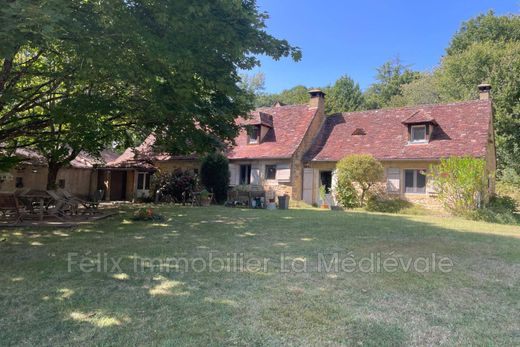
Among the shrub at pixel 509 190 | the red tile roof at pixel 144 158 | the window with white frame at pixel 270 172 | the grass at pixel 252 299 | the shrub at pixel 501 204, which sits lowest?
the grass at pixel 252 299

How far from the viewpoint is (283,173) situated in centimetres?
2050

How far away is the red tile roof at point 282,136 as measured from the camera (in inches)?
822

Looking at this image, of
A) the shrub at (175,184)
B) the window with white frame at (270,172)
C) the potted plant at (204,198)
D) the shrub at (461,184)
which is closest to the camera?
the shrub at (461,184)

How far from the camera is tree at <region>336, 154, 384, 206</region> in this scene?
17.4 meters

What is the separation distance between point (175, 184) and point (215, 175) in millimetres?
2282

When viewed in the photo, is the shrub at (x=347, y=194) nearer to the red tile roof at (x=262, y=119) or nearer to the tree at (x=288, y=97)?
the red tile roof at (x=262, y=119)

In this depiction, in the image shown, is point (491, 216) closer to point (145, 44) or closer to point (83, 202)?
point (145, 44)

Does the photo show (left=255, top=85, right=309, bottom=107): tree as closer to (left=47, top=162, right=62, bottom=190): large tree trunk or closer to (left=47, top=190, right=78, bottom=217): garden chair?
(left=47, top=162, right=62, bottom=190): large tree trunk

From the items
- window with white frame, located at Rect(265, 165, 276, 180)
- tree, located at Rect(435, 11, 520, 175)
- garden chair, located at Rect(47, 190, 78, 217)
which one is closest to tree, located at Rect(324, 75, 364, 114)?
tree, located at Rect(435, 11, 520, 175)

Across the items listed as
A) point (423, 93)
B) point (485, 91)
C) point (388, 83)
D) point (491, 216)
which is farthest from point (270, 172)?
point (388, 83)

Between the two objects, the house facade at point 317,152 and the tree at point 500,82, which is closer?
the house facade at point 317,152

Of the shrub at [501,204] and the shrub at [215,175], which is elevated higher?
the shrub at [215,175]

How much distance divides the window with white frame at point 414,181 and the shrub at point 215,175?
31.6 ft

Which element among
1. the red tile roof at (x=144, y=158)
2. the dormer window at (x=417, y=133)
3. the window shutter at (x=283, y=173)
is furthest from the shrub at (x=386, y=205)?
the red tile roof at (x=144, y=158)
